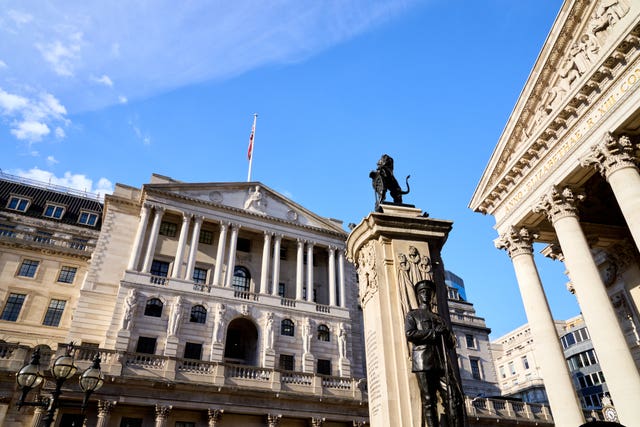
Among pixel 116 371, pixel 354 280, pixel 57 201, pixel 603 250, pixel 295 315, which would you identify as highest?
pixel 57 201

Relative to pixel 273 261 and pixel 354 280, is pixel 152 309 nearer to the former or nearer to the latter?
pixel 273 261

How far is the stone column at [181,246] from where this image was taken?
117 feet

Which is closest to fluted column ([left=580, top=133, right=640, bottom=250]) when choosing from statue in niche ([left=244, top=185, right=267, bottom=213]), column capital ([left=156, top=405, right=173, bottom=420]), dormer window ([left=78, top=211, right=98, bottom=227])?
column capital ([left=156, top=405, right=173, bottom=420])

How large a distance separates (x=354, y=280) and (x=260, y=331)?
13.0 meters

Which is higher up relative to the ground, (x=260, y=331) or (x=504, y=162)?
(x=504, y=162)

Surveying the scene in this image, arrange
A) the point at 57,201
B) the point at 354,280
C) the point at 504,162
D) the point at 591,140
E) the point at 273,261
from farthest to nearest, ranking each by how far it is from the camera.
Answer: the point at 57,201, the point at 354,280, the point at 273,261, the point at 504,162, the point at 591,140

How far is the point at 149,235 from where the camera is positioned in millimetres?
37500

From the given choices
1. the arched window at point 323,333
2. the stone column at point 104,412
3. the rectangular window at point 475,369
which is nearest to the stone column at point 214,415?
the stone column at point 104,412

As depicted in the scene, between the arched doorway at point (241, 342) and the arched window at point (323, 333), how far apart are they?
5.60m

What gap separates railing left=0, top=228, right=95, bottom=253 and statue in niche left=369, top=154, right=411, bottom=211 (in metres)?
38.7

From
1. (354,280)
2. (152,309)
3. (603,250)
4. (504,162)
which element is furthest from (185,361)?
(603,250)

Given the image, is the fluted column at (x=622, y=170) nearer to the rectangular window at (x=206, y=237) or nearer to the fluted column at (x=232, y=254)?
the fluted column at (x=232, y=254)

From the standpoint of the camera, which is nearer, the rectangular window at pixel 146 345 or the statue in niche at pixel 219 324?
the rectangular window at pixel 146 345

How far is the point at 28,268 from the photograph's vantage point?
38.8 metres
